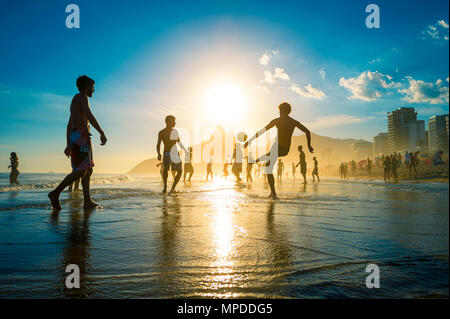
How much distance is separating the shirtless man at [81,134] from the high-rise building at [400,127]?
193 metres

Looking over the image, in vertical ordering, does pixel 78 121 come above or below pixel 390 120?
below

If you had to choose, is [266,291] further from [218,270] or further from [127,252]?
[127,252]

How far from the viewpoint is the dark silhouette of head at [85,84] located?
5.27 metres

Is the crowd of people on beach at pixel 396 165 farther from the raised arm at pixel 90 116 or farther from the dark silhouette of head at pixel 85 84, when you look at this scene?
the dark silhouette of head at pixel 85 84

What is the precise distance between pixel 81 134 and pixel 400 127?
201 metres

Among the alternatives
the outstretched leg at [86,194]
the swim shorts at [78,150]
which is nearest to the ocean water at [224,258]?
the outstretched leg at [86,194]

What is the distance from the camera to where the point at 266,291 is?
143 cm

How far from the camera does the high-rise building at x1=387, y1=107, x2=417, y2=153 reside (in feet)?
543

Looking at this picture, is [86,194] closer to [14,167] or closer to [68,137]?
[68,137]

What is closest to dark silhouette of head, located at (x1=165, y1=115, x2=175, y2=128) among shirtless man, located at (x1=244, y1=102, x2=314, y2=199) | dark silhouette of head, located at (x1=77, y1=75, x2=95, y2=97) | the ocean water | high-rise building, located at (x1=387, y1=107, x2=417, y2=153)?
shirtless man, located at (x1=244, y1=102, x2=314, y2=199)

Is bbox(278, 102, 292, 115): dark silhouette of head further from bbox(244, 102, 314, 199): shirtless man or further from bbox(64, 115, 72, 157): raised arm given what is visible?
bbox(64, 115, 72, 157): raised arm

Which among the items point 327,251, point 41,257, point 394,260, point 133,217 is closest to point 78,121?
point 133,217

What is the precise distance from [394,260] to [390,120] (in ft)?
675

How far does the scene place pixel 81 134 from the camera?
5.14 meters
